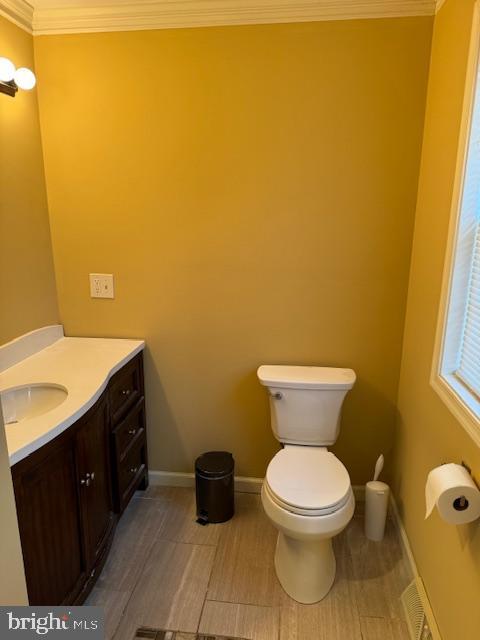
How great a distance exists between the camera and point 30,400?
5.55 ft

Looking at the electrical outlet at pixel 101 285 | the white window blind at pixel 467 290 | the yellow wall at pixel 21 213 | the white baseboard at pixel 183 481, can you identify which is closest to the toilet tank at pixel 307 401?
the white baseboard at pixel 183 481

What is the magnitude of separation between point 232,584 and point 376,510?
757 mm

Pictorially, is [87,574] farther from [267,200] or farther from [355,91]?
[355,91]

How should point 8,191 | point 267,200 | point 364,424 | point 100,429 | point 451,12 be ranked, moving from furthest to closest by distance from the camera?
point 364,424, point 267,200, point 8,191, point 100,429, point 451,12

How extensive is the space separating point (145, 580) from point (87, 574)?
0.95 feet

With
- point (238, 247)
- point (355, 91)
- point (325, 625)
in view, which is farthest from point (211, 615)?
point (355, 91)

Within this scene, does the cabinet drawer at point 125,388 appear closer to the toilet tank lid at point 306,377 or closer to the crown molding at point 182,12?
the toilet tank lid at point 306,377

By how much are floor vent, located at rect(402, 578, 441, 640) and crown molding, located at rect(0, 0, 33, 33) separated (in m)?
2.93

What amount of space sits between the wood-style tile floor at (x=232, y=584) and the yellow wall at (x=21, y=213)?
3.89 feet

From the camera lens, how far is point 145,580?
1.77m

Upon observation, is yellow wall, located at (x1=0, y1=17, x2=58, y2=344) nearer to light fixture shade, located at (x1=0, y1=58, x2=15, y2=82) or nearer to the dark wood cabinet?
light fixture shade, located at (x1=0, y1=58, x2=15, y2=82)

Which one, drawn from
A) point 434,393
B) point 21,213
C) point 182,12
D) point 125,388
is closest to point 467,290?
point 434,393


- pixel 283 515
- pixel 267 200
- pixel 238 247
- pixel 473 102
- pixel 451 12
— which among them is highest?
pixel 451 12

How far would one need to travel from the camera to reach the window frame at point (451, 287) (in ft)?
4.24
